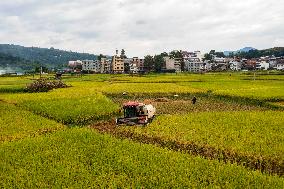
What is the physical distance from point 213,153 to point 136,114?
8808mm

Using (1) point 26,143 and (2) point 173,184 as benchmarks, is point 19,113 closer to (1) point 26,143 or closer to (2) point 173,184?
(1) point 26,143

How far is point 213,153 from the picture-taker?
15664mm

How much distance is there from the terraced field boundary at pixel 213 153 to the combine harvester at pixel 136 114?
85.0 inches

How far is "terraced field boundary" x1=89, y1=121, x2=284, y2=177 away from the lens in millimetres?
13742

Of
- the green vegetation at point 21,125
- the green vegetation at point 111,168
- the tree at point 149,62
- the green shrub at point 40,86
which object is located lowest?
the green vegetation at point 111,168

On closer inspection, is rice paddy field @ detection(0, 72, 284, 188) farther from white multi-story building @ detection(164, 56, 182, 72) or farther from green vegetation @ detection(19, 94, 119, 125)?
white multi-story building @ detection(164, 56, 182, 72)

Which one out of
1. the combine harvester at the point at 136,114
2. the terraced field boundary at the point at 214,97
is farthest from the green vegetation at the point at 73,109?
the terraced field boundary at the point at 214,97

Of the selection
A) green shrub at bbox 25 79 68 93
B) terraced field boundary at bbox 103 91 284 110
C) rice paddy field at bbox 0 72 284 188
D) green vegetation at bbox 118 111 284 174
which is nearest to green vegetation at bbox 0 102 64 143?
rice paddy field at bbox 0 72 284 188

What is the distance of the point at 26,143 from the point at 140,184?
7.30 m

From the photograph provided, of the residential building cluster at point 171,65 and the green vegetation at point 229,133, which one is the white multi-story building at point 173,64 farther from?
the green vegetation at point 229,133

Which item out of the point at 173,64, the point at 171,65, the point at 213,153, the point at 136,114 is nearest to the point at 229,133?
the point at 213,153

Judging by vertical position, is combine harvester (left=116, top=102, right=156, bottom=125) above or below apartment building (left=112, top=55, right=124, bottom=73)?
below

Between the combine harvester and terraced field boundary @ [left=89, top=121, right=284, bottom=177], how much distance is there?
7.08ft

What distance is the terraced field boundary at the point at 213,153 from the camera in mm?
13742
